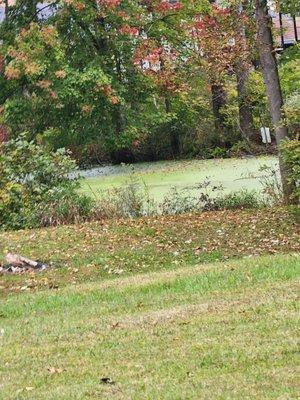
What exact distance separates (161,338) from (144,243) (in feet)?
19.1

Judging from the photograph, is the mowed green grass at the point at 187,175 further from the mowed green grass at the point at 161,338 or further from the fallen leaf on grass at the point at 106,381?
the fallen leaf on grass at the point at 106,381

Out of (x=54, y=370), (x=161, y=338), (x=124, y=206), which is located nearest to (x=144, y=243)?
(x=124, y=206)

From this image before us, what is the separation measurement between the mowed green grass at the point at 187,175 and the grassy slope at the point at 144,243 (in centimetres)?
350

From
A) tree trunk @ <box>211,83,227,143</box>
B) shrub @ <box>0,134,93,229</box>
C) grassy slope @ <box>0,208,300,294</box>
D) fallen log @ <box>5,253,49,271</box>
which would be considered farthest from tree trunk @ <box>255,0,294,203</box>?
tree trunk @ <box>211,83,227,143</box>

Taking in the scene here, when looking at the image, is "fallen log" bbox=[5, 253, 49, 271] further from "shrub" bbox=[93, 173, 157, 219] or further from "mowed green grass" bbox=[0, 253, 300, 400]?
"shrub" bbox=[93, 173, 157, 219]

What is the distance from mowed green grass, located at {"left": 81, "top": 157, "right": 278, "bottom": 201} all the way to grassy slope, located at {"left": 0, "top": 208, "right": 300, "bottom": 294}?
3.50 m

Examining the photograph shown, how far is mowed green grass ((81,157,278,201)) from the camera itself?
17391 mm

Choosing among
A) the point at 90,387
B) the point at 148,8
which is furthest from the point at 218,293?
the point at 148,8

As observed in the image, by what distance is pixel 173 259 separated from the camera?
1050 centimetres

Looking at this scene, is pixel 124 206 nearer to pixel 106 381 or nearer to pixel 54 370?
pixel 54 370

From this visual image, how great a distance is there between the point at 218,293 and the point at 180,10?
1641 centimetres

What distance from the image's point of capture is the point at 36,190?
1484 centimetres

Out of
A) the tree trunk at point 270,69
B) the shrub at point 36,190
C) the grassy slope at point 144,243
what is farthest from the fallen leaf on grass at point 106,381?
the shrub at point 36,190

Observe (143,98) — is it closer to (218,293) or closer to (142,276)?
(142,276)
